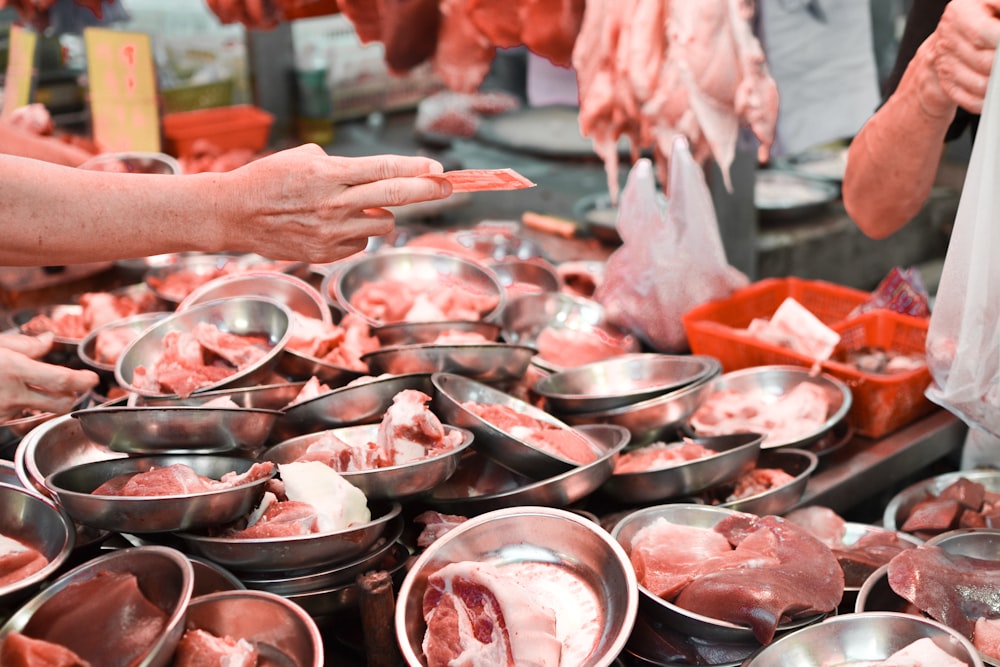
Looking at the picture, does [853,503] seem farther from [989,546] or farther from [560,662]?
[560,662]

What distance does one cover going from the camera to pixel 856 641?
1.80 m

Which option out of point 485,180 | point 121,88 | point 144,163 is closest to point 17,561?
point 485,180

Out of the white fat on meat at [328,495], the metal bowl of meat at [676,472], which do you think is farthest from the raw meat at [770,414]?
the white fat on meat at [328,495]

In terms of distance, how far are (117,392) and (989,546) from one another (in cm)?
237

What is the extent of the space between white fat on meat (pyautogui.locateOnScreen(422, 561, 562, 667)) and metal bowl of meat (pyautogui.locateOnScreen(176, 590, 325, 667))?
0.24 meters

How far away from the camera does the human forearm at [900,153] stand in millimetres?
2408

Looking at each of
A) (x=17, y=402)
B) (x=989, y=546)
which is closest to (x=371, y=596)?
(x=17, y=402)

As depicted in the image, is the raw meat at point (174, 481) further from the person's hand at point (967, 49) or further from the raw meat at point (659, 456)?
the person's hand at point (967, 49)

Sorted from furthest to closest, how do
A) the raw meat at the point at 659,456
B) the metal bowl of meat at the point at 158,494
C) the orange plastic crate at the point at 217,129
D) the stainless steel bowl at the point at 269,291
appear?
the orange plastic crate at the point at 217,129, the stainless steel bowl at the point at 269,291, the raw meat at the point at 659,456, the metal bowl of meat at the point at 158,494

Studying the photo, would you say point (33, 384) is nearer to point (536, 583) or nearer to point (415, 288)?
point (536, 583)

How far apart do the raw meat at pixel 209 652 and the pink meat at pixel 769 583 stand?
2.83 ft

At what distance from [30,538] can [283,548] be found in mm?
632

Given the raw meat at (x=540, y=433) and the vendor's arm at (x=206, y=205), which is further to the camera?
the raw meat at (x=540, y=433)

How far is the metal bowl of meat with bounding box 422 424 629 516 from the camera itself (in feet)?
6.66
